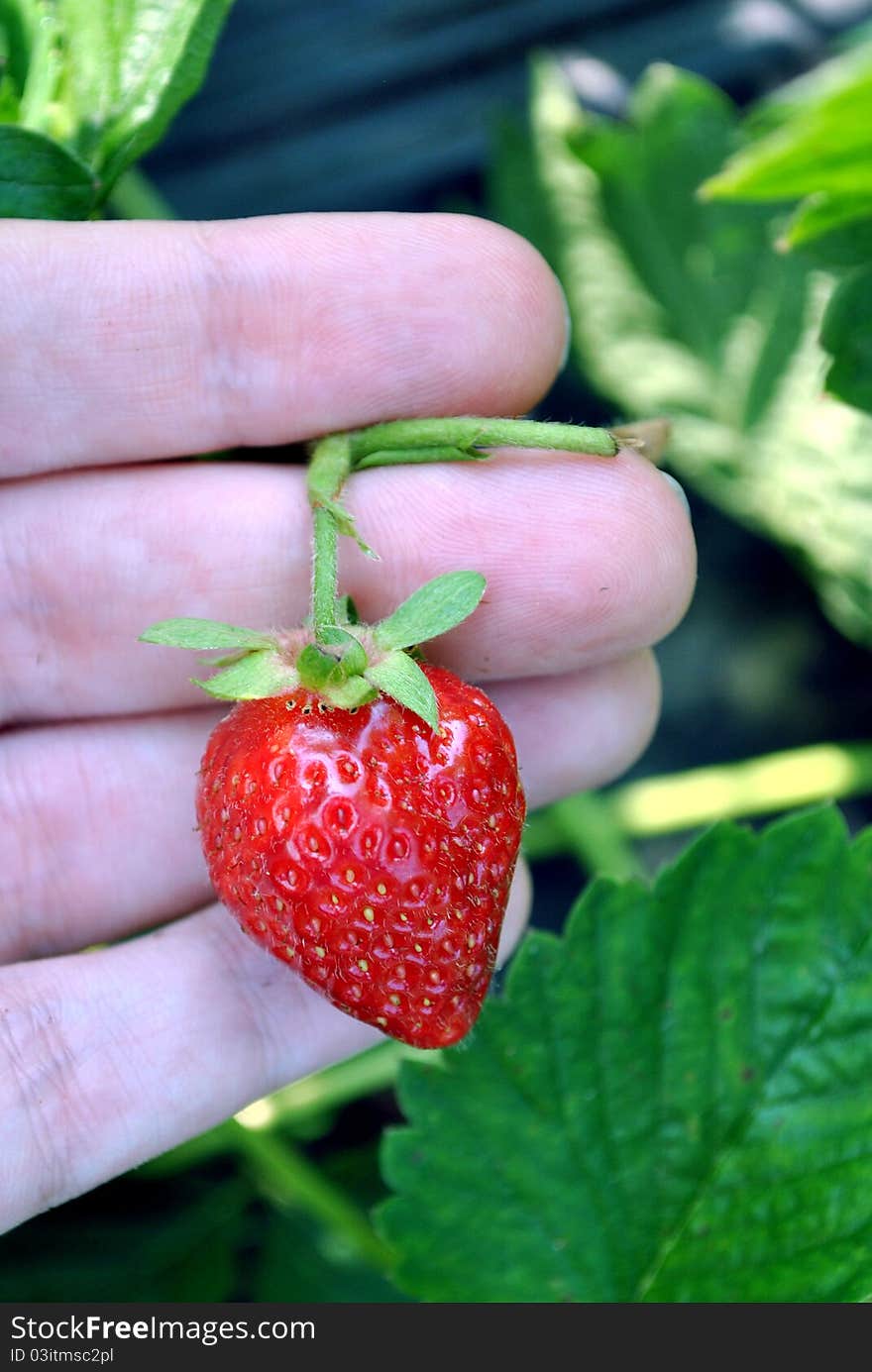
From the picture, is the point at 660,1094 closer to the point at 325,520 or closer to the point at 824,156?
the point at 325,520

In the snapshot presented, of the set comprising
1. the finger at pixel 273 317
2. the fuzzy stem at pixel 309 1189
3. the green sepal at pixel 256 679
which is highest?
the finger at pixel 273 317

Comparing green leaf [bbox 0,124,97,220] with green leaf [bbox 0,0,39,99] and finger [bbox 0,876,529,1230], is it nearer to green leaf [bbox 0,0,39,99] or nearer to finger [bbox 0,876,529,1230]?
green leaf [bbox 0,0,39,99]

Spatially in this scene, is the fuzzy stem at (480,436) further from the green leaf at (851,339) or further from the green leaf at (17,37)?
the green leaf at (17,37)

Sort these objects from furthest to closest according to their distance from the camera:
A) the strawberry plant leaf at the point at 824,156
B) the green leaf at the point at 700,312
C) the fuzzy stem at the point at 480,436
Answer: the green leaf at the point at 700,312
the fuzzy stem at the point at 480,436
the strawberry plant leaf at the point at 824,156

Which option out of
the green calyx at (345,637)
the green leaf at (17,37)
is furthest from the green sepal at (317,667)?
the green leaf at (17,37)

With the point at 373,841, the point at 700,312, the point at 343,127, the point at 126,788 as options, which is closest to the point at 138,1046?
the point at 126,788

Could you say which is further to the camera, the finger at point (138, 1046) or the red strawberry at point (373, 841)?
the finger at point (138, 1046)
